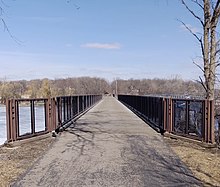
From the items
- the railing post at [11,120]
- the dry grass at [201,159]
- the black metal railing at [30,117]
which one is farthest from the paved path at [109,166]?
the railing post at [11,120]

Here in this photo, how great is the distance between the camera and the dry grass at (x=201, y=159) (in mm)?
5328

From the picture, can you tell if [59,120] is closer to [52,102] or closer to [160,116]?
[52,102]

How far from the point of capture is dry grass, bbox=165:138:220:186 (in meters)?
5.33

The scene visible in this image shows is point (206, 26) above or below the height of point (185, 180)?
above

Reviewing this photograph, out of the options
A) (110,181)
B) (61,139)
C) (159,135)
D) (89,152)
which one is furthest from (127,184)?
(159,135)

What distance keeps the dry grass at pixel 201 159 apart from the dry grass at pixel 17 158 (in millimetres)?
3016

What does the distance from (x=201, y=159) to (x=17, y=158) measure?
149 inches

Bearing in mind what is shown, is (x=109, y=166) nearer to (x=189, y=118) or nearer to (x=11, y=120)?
(x=11, y=120)

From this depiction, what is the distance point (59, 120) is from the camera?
11328mm

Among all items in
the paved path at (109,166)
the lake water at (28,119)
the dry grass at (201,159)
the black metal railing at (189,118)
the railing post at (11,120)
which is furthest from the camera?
the lake water at (28,119)

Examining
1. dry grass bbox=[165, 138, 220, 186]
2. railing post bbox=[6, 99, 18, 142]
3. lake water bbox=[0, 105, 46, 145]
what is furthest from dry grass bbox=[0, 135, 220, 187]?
lake water bbox=[0, 105, 46, 145]

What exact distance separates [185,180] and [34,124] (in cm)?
532

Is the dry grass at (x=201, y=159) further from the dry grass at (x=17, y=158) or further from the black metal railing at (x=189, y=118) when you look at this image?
the dry grass at (x=17, y=158)

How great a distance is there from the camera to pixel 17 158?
22.6 ft
